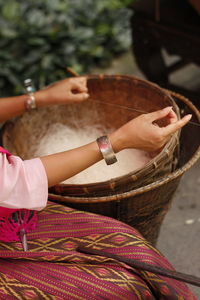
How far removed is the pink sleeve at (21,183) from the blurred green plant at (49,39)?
203 cm

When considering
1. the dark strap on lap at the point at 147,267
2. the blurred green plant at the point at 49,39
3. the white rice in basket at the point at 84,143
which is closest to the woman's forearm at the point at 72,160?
the dark strap on lap at the point at 147,267

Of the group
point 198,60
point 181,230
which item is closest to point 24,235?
point 181,230

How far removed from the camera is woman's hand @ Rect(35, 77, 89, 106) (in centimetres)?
169

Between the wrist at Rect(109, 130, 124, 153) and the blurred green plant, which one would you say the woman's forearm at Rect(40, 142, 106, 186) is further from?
the blurred green plant

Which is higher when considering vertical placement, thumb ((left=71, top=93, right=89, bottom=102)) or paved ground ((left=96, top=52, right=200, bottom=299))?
thumb ((left=71, top=93, right=89, bottom=102))

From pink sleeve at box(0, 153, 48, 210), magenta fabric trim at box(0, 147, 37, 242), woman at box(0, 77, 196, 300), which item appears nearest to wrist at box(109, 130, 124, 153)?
woman at box(0, 77, 196, 300)

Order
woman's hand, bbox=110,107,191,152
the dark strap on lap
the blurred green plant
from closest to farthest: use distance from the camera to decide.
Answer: the dark strap on lap → woman's hand, bbox=110,107,191,152 → the blurred green plant

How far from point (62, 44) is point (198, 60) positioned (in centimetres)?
131

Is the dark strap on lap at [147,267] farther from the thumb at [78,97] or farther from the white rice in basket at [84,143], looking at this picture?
the thumb at [78,97]

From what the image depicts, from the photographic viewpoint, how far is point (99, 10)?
11.2ft

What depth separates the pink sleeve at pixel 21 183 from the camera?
3.76ft

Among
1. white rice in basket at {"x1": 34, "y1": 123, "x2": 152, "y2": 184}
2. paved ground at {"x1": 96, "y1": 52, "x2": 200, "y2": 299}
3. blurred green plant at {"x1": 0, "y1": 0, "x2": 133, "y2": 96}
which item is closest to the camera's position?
white rice in basket at {"x1": 34, "y1": 123, "x2": 152, "y2": 184}

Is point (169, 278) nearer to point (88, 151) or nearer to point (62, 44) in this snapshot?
point (88, 151)

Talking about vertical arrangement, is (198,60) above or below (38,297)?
above
